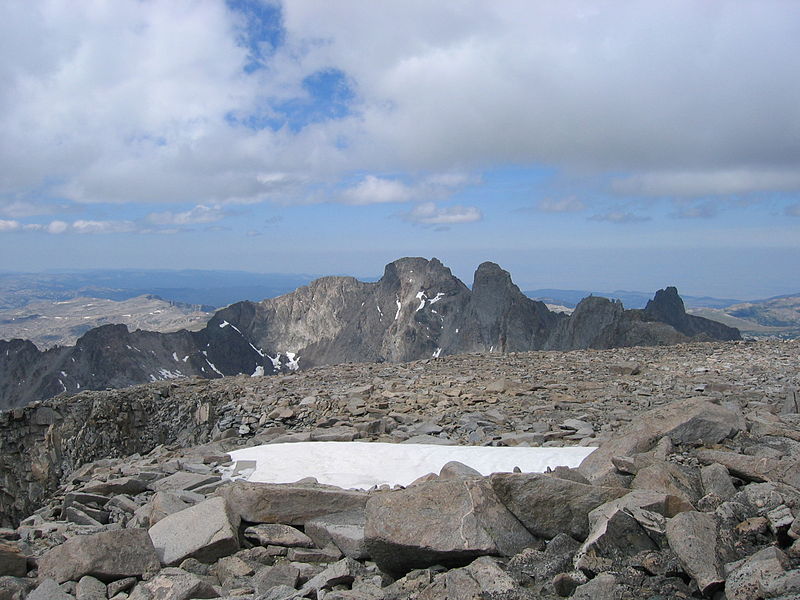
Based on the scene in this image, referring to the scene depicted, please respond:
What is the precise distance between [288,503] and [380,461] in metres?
4.88

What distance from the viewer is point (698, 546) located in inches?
253

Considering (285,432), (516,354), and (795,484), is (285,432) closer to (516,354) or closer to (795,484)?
(795,484)

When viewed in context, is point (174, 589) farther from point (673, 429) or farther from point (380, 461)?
point (673, 429)

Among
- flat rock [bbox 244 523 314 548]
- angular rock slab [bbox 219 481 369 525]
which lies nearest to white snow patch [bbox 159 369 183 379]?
angular rock slab [bbox 219 481 369 525]

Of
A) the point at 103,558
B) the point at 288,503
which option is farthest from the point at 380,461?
the point at 103,558

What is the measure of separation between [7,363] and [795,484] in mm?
173747

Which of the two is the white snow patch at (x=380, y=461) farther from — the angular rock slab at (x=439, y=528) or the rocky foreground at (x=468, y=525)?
the angular rock slab at (x=439, y=528)

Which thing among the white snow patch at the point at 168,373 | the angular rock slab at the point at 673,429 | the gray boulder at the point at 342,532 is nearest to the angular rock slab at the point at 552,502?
the gray boulder at the point at 342,532

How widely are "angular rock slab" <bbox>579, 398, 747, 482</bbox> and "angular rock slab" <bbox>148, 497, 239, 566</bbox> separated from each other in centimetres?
632

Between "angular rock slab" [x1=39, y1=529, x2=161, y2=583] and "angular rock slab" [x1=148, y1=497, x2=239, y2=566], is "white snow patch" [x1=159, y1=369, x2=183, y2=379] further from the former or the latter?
"angular rock slab" [x1=39, y1=529, x2=161, y2=583]

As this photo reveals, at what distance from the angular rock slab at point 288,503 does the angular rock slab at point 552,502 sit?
292 cm

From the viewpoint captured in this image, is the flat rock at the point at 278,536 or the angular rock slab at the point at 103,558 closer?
the angular rock slab at the point at 103,558

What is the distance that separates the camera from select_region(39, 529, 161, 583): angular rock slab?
819 centimetres

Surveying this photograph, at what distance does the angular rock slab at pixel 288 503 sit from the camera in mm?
9797
